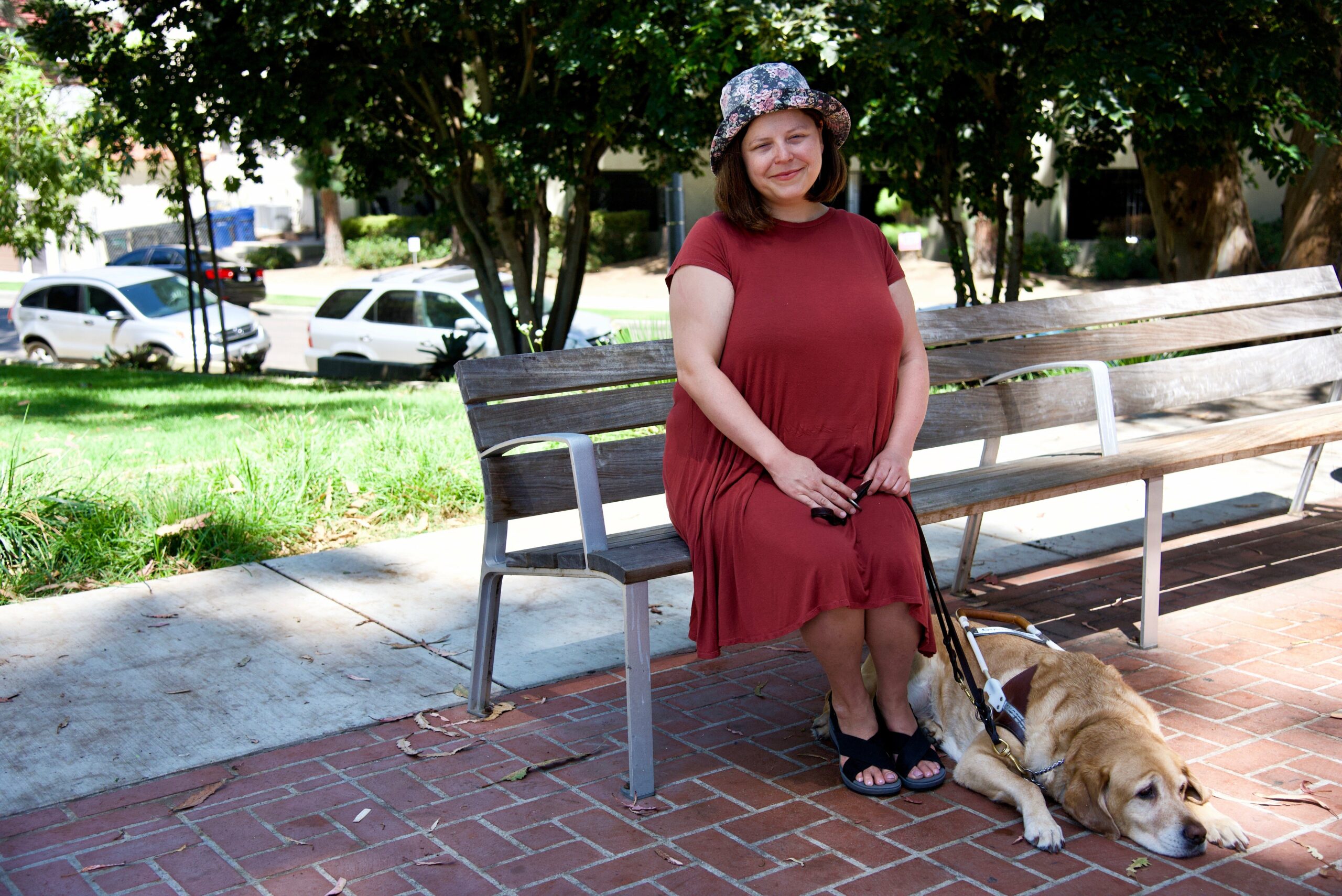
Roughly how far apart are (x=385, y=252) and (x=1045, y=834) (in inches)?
1576

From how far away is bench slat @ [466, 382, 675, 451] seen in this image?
12.6ft

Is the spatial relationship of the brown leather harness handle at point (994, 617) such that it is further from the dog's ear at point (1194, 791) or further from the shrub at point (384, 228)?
the shrub at point (384, 228)

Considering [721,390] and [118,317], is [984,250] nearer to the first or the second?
[118,317]

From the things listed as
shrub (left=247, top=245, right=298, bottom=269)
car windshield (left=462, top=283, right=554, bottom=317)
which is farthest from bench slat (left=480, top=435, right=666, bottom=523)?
shrub (left=247, top=245, right=298, bottom=269)

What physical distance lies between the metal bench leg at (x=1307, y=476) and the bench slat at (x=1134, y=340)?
31 centimetres

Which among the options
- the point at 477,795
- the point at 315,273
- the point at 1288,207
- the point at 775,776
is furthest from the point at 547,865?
the point at 315,273

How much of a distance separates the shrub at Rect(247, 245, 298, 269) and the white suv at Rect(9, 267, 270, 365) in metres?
23.4

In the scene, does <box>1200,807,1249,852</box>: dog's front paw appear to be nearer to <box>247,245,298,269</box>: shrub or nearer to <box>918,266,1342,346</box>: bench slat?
<box>918,266,1342,346</box>: bench slat

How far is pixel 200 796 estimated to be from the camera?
341cm

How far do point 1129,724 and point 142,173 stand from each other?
55.9 metres

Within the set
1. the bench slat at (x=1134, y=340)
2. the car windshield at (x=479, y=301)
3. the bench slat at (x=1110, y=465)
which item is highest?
the bench slat at (x=1134, y=340)

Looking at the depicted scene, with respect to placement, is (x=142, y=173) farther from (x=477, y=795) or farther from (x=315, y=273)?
(x=477, y=795)

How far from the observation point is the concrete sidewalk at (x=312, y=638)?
150 inches

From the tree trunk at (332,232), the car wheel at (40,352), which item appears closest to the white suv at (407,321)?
the car wheel at (40,352)
